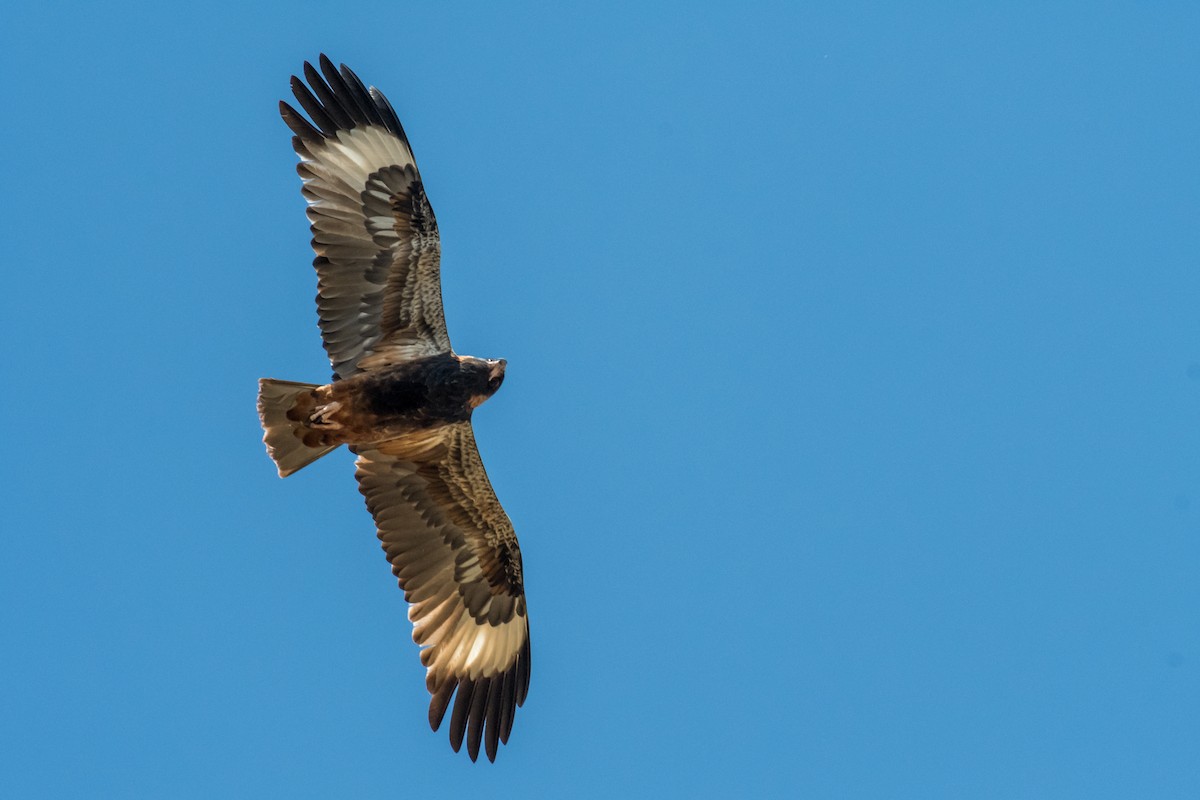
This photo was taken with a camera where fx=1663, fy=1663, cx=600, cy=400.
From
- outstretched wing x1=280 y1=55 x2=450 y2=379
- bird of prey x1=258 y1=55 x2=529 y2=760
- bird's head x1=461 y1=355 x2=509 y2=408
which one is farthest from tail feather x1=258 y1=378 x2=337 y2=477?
bird's head x1=461 y1=355 x2=509 y2=408

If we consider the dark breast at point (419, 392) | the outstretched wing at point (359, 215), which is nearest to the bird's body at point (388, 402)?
the dark breast at point (419, 392)

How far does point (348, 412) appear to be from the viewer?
12938 millimetres

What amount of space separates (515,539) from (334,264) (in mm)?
2876

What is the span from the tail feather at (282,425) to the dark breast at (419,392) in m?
0.50

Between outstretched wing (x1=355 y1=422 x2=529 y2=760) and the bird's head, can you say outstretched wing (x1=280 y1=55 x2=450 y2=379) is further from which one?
outstretched wing (x1=355 y1=422 x2=529 y2=760)

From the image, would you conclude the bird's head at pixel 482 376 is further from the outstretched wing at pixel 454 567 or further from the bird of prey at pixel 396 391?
the outstretched wing at pixel 454 567

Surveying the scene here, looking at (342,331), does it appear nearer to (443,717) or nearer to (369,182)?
(369,182)

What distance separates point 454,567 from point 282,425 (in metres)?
2.03

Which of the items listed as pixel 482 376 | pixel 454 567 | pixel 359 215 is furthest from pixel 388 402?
pixel 454 567

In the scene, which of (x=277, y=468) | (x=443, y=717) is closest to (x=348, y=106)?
(x=277, y=468)

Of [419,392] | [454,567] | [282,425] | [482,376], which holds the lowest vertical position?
[454,567]

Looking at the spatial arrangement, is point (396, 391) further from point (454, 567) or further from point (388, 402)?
point (454, 567)

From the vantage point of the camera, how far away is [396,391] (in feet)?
42.5

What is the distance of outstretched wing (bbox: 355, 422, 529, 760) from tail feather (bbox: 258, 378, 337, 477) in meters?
0.67
